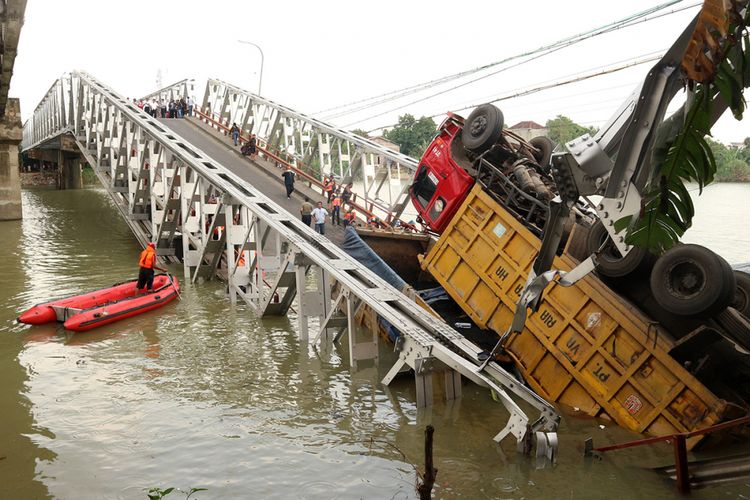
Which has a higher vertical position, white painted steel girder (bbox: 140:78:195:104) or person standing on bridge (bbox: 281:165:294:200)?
white painted steel girder (bbox: 140:78:195:104)

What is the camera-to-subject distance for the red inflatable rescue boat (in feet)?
43.5

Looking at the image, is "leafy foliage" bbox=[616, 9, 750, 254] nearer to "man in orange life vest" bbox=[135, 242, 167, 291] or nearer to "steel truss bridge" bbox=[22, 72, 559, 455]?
"steel truss bridge" bbox=[22, 72, 559, 455]

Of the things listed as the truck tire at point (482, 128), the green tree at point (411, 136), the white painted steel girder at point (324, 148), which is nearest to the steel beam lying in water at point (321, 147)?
the white painted steel girder at point (324, 148)

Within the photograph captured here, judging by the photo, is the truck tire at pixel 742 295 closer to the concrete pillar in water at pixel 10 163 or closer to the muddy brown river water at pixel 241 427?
the muddy brown river water at pixel 241 427

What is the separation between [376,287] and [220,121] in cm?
2174

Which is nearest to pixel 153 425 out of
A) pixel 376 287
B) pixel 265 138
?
pixel 376 287

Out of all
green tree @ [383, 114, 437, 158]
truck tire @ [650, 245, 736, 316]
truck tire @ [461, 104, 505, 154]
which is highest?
green tree @ [383, 114, 437, 158]

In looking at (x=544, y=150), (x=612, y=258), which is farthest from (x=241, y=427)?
(x=544, y=150)

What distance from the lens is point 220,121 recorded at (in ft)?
101

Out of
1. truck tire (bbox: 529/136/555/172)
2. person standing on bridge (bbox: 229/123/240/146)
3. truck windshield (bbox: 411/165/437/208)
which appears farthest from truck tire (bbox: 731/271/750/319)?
person standing on bridge (bbox: 229/123/240/146)

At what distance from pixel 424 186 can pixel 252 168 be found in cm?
1200

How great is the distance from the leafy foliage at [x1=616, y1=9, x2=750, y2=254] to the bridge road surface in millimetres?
12156

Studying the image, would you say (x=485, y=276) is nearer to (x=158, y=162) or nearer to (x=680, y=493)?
(x=680, y=493)

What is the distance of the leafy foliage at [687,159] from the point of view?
4633 millimetres
